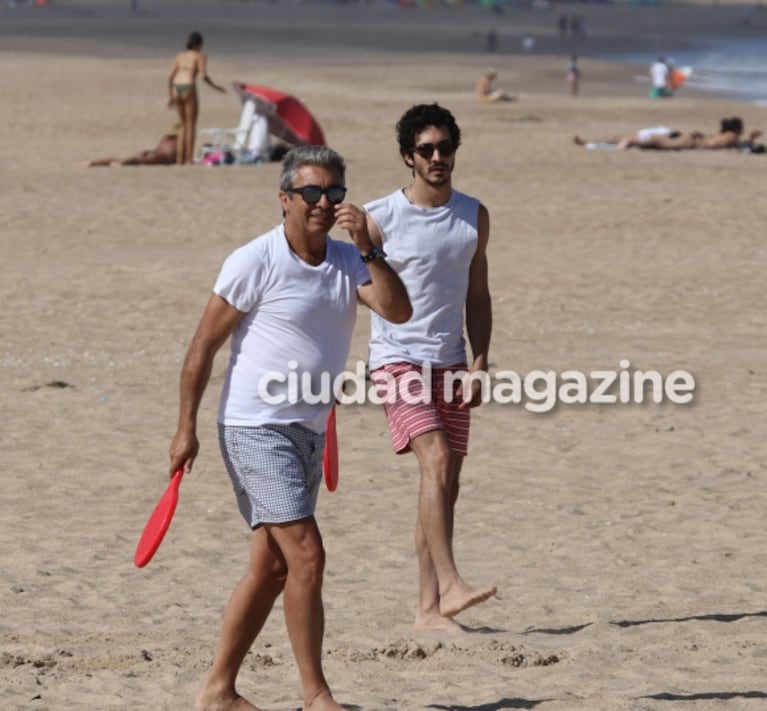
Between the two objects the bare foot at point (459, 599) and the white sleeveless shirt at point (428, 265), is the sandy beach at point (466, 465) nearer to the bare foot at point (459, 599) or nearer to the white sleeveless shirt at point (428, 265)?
the bare foot at point (459, 599)

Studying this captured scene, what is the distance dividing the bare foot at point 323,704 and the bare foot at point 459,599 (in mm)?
839

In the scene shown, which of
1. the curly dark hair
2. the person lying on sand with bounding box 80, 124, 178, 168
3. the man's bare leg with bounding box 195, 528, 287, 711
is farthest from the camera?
the person lying on sand with bounding box 80, 124, 178, 168

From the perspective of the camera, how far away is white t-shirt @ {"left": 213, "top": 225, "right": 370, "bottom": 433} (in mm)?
4805

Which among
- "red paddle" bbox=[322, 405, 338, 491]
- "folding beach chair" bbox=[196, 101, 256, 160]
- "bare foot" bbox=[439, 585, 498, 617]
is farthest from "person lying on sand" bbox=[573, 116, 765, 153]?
"red paddle" bbox=[322, 405, 338, 491]

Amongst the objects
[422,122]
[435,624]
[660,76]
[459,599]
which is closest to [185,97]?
[422,122]

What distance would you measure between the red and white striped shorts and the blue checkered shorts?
3.38 ft

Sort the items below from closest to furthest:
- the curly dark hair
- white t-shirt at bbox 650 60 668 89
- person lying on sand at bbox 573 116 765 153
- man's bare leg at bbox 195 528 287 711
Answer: man's bare leg at bbox 195 528 287 711 < the curly dark hair < person lying on sand at bbox 573 116 765 153 < white t-shirt at bbox 650 60 668 89

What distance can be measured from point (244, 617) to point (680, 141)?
19.2 meters

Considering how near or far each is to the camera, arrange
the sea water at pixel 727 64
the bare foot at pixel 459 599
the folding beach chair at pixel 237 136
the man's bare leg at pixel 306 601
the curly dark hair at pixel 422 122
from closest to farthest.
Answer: the man's bare leg at pixel 306 601 < the bare foot at pixel 459 599 < the curly dark hair at pixel 422 122 < the folding beach chair at pixel 237 136 < the sea water at pixel 727 64

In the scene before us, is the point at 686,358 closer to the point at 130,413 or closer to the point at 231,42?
the point at 130,413

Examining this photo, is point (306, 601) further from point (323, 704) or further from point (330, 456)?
point (330, 456)

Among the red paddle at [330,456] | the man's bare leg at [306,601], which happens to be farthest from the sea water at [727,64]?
the man's bare leg at [306,601]

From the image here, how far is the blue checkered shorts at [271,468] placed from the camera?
4793 mm

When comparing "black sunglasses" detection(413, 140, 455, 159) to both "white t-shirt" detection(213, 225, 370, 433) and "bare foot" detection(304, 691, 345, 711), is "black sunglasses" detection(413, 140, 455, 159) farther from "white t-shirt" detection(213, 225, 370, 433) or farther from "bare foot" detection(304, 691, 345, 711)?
"bare foot" detection(304, 691, 345, 711)
